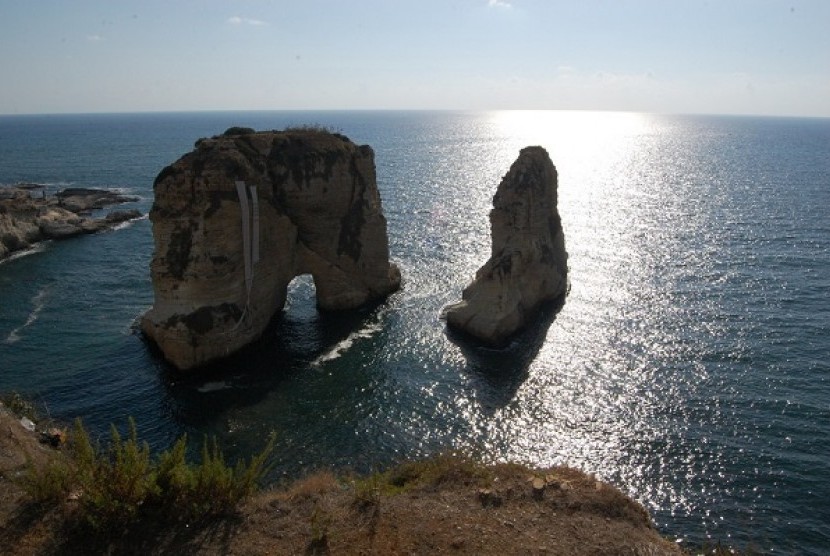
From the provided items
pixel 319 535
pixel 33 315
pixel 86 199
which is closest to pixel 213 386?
pixel 33 315

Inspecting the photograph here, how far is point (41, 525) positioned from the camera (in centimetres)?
1795

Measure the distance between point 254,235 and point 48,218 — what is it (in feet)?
165

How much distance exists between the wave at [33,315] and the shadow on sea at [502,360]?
30.8 meters

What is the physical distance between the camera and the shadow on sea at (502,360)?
36000 mm

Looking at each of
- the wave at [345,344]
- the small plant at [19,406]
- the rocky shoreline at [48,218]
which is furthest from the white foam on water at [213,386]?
the rocky shoreline at [48,218]

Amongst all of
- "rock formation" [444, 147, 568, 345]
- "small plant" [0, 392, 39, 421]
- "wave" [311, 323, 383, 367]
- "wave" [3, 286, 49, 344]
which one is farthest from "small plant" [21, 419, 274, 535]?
"wave" [3, 286, 49, 344]

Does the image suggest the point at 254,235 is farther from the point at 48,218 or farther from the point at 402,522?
the point at 48,218

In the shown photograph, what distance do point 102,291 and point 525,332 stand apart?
37218mm

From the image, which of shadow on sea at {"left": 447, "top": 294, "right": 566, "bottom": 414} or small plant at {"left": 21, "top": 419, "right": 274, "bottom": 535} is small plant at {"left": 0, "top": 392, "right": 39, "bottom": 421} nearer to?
small plant at {"left": 21, "top": 419, "right": 274, "bottom": 535}

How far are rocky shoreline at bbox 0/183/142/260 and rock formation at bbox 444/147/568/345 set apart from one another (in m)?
53.2

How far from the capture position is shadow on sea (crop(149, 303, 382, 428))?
35.2 metres

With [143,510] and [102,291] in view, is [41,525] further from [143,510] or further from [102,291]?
[102,291]

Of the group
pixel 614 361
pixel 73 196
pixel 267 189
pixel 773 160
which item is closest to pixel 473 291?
pixel 614 361

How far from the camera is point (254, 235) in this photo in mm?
42031
